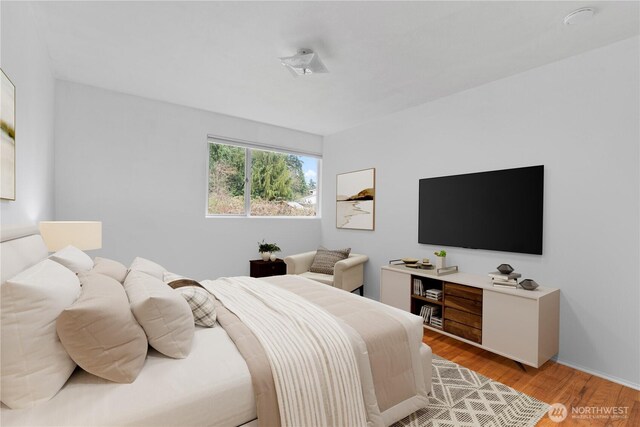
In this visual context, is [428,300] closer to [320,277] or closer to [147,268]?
[320,277]

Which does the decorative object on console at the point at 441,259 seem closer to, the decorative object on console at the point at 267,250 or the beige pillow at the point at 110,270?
the decorative object on console at the point at 267,250

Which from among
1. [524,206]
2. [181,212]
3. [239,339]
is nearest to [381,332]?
[239,339]

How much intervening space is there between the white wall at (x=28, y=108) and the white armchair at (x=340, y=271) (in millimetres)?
2666

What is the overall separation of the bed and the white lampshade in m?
0.77

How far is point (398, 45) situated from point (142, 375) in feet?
8.83

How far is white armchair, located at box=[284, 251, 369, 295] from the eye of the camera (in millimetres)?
3811

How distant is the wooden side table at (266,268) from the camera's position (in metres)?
4.11

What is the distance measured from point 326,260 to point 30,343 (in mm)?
3305

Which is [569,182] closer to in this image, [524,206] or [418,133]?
[524,206]

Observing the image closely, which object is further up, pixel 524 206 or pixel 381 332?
pixel 524 206

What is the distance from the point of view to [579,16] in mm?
1968

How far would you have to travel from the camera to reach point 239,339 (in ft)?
4.96

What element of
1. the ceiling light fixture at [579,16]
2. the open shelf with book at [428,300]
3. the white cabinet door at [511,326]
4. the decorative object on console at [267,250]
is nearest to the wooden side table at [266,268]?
the decorative object on console at [267,250]

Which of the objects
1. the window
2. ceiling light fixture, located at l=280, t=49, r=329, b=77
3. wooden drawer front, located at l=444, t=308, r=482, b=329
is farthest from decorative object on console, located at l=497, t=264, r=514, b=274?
the window
